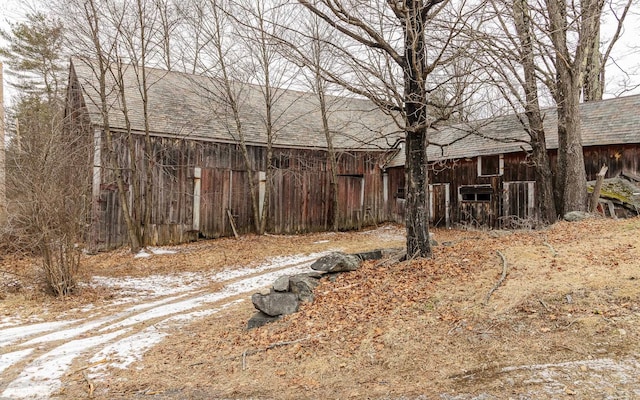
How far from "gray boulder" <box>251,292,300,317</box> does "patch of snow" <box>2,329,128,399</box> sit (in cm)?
232

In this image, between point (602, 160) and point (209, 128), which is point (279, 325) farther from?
point (602, 160)

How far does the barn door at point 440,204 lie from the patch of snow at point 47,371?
1449cm

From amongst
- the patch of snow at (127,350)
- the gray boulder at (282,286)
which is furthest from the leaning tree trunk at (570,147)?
the patch of snow at (127,350)

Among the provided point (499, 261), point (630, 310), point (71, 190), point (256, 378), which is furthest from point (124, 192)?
point (630, 310)

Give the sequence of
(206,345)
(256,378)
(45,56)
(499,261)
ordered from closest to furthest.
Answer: (256,378), (206,345), (499,261), (45,56)

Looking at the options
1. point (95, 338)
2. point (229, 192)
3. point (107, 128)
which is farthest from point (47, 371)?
point (229, 192)

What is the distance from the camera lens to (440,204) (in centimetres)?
1766

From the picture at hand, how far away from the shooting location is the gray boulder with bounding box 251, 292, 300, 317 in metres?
6.17

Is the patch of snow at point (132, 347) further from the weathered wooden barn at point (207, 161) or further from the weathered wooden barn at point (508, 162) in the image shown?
the weathered wooden barn at point (508, 162)

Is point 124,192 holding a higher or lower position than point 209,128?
lower

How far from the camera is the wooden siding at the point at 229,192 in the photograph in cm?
1377

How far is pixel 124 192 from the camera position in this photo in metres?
13.3

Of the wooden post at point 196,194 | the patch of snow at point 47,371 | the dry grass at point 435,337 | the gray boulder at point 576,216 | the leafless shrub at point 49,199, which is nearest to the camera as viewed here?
the dry grass at point 435,337

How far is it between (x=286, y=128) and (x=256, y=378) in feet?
48.4
